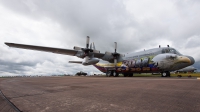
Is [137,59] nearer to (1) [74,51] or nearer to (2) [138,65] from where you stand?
(2) [138,65]

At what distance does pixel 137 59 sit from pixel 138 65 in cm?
123

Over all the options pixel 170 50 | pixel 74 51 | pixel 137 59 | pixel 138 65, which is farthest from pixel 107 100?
pixel 74 51

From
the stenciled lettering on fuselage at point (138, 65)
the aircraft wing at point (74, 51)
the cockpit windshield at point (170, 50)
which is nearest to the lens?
the cockpit windshield at point (170, 50)

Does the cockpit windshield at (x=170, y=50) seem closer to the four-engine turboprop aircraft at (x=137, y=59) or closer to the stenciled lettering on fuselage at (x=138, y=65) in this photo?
the four-engine turboprop aircraft at (x=137, y=59)

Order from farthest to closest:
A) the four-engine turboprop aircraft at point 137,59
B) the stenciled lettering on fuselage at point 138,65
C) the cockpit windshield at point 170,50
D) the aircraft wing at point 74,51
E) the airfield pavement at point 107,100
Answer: the stenciled lettering on fuselage at point 138,65 < the aircraft wing at point 74,51 < the cockpit windshield at point 170,50 < the four-engine turboprop aircraft at point 137,59 < the airfield pavement at point 107,100

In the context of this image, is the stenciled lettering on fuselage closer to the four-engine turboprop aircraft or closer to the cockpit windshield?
the four-engine turboprop aircraft

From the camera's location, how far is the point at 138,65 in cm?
2275

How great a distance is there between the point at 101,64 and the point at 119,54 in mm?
5684

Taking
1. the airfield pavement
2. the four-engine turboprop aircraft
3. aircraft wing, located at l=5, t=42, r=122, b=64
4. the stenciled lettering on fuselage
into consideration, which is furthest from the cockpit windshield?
the airfield pavement

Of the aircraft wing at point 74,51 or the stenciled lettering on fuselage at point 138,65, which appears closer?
the aircraft wing at point 74,51

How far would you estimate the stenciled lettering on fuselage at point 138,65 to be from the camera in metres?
21.0

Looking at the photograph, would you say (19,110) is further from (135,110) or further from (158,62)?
(158,62)

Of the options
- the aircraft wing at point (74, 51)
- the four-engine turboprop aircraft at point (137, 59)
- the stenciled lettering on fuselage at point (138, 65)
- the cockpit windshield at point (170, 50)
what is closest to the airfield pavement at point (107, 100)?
the four-engine turboprop aircraft at point (137, 59)

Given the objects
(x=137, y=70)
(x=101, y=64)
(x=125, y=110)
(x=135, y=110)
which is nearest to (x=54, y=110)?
(x=125, y=110)
